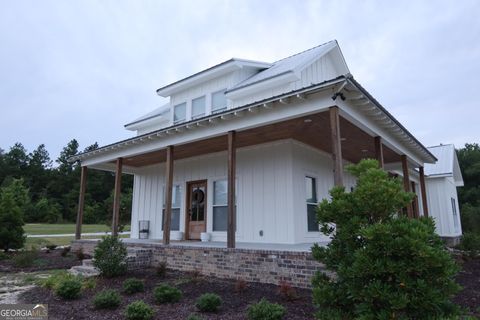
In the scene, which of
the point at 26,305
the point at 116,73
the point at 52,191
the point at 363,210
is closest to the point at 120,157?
the point at 26,305

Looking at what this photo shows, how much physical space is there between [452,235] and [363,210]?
17293mm

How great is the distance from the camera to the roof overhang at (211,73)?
38.5ft

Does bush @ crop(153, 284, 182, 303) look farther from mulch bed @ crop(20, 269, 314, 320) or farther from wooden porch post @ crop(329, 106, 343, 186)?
wooden porch post @ crop(329, 106, 343, 186)

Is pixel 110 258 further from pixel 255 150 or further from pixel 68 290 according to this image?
pixel 255 150

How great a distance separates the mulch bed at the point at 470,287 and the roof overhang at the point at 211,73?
9108 mm

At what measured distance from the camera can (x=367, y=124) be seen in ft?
25.7

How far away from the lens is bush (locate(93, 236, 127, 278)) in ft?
25.2

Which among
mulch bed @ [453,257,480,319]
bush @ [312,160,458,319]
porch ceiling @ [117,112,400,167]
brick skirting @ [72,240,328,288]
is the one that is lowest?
mulch bed @ [453,257,480,319]

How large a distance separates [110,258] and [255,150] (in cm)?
514

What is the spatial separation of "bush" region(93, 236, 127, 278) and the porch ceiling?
358 cm

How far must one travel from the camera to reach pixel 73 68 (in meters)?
19.6

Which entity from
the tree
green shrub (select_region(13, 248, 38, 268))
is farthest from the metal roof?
the tree

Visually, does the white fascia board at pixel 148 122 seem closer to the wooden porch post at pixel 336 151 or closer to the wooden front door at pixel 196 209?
the wooden front door at pixel 196 209

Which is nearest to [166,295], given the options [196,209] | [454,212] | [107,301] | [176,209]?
[107,301]
